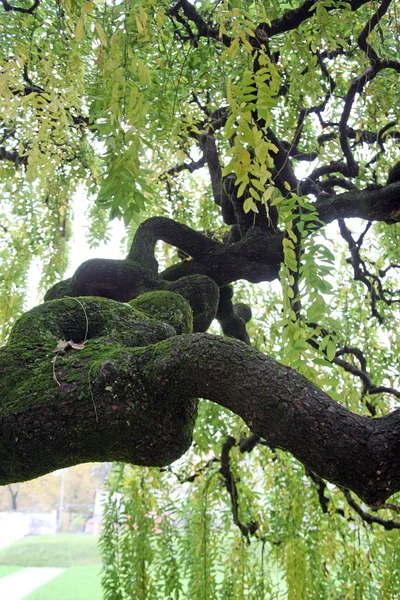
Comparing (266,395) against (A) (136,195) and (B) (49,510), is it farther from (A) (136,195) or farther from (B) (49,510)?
(B) (49,510)

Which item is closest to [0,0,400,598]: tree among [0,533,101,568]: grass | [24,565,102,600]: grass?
[24,565,102,600]: grass

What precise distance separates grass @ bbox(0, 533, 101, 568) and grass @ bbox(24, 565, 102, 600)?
125 mm

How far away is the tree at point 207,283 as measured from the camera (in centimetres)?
106

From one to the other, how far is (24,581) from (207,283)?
452 centimetres

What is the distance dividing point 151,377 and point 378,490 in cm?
49

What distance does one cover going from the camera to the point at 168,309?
1755mm

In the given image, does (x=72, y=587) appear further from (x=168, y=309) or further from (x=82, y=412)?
(x=82, y=412)

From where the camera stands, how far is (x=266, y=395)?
1052 millimetres

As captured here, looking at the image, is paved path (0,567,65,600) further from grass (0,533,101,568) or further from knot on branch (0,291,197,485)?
knot on branch (0,291,197,485)

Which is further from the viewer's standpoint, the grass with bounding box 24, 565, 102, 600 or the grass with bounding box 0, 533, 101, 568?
the grass with bounding box 0, 533, 101, 568

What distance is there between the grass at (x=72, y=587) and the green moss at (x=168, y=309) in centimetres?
419

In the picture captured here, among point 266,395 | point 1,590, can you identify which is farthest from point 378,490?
point 1,590

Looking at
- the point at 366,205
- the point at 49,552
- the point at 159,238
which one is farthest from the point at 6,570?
the point at 366,205

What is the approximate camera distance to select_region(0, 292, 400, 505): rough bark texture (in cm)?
100
